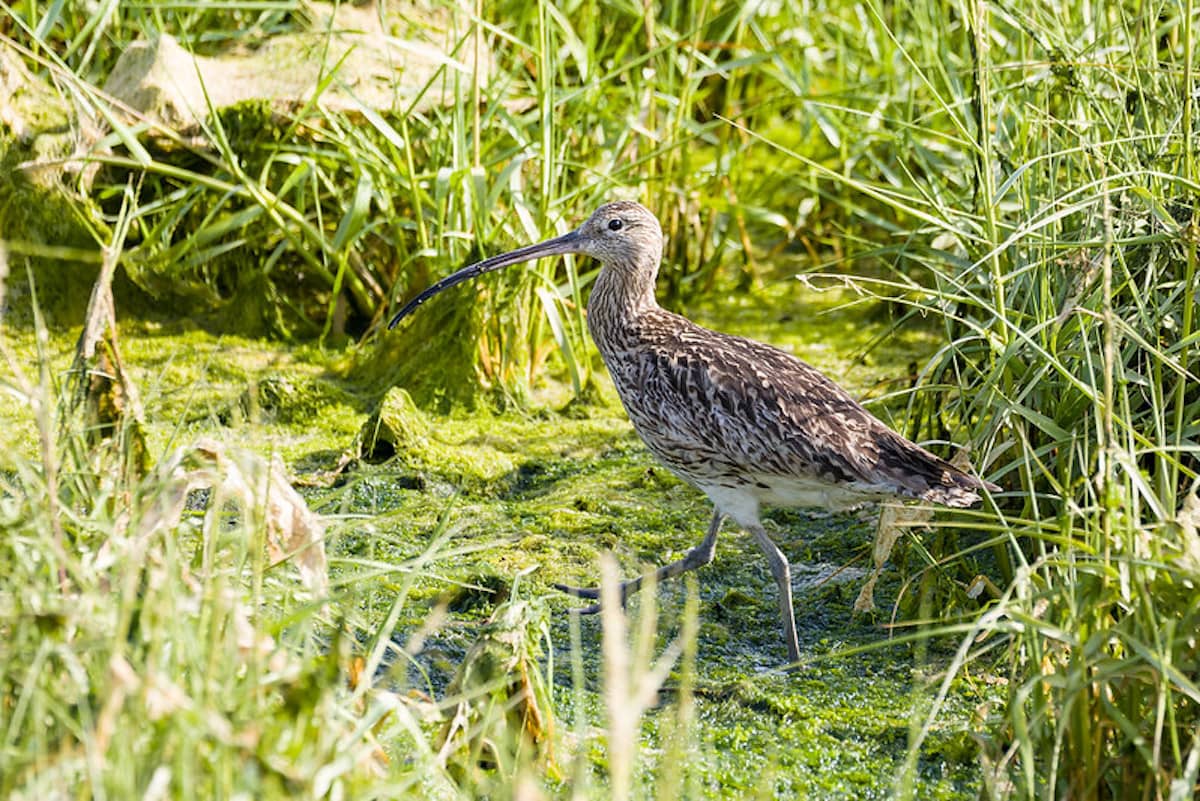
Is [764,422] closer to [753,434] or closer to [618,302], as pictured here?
[753,434]

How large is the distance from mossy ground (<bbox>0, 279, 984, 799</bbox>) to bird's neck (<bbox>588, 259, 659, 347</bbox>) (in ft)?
1.82

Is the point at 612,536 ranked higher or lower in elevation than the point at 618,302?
lower

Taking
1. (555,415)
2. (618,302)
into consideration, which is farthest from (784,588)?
(555,415)

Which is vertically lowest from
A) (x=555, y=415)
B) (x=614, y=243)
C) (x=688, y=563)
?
(x=688, y=563)

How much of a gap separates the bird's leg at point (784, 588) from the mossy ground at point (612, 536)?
0.07 metres

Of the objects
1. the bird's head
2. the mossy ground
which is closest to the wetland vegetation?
the mossy ground

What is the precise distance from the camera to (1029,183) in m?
4.20

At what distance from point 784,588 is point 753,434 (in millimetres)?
406

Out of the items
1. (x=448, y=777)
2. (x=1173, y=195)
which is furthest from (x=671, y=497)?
(x=448, y=777)

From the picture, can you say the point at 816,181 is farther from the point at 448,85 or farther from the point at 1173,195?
the point at 1173,195

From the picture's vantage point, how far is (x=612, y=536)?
473cm

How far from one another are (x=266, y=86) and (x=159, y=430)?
160 centimetres

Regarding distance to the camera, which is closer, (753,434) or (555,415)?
(753,434)

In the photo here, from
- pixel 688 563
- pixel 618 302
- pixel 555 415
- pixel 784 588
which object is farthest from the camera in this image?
pixel 555 415
